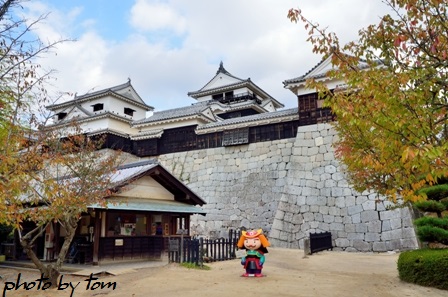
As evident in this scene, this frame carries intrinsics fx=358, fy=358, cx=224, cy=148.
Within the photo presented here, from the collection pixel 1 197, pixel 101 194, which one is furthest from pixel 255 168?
pixel 1 197

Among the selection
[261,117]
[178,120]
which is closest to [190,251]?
[261,117]

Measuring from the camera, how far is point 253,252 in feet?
33.8

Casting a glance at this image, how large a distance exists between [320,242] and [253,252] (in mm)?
8232

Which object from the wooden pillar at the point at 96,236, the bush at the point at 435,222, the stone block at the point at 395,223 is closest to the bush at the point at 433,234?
the bush at the point at 435,222

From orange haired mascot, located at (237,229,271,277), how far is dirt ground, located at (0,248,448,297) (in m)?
0.36

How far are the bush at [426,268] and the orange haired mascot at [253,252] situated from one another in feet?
12.4

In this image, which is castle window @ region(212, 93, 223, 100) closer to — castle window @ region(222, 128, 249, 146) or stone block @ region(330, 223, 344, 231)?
castle window @ region(222, 128, 249, 146)

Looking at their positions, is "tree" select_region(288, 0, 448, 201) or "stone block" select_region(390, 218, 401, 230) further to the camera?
"stone block" select_region(390, 218, 401, 230)

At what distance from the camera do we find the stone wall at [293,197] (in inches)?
719

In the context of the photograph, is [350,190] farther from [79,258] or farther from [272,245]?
[79,258]

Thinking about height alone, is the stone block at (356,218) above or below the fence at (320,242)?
above


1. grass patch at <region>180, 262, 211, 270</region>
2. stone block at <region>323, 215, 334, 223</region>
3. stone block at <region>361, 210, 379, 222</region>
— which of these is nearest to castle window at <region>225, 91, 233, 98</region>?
stone block at <region>323, 215, 334, 223</region>

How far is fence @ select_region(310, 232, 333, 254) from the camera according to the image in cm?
1647

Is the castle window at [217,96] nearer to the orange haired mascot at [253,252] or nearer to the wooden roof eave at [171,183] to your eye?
the wooden roof eave at [171,183]
